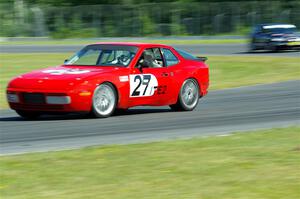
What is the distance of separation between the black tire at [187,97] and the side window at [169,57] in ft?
1.40

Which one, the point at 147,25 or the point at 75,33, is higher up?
the point at 147,25

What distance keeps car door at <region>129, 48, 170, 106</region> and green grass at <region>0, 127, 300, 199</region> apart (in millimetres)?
3752

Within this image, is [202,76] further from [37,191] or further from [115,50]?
[37,191]

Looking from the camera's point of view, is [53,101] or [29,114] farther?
[29,114]

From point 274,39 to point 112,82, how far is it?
69.7ft

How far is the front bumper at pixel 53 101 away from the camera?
12.3 m

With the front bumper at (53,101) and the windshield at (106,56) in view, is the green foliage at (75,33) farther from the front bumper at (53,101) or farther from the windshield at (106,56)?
the front bumper at (53,101)

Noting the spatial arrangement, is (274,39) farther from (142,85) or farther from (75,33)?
(75,33)

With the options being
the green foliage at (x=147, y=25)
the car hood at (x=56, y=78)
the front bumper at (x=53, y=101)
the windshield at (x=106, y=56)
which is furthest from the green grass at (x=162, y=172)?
the green foliage at (x=147, y=25)

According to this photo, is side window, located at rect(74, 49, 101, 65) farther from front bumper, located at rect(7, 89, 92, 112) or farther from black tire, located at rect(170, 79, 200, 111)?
black tire, located at rect(170, 79, 200, 111)

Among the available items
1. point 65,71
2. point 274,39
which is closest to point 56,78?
point 65,71

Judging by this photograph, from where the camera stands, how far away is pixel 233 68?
25.7 meters

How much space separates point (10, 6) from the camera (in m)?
58.2

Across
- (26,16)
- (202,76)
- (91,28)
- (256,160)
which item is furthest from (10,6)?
(256,160)
